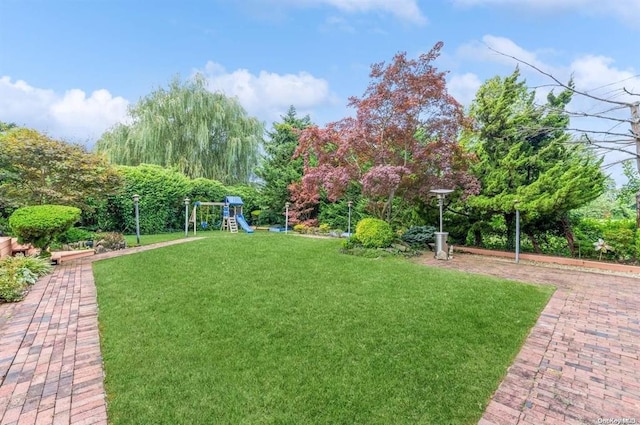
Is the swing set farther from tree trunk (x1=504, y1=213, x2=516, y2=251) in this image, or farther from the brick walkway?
tree trunk (x1=504, y1=213, x2=516, y2=251)

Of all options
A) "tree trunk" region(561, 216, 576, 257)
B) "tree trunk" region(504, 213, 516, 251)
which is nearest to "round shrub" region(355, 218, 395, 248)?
"tree trunk" region(504, 213, 516, 251)

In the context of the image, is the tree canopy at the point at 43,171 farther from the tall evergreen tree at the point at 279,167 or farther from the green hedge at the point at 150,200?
the tall evergreen tree at the point at 279,167

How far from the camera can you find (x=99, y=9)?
944 centimetres

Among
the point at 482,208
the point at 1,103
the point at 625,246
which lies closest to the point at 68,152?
the point at 1,103

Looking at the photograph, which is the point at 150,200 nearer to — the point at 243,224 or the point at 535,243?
the point at 243,224

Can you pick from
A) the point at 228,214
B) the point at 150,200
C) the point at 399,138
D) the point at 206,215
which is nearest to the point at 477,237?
the point at 399,138

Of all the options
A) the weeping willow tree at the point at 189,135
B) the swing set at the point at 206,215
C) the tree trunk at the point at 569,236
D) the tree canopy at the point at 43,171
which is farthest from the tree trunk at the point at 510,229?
the weeping willow tree at the point at 189,135

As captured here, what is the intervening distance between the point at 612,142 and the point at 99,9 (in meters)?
12.6

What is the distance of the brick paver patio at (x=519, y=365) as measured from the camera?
2.31 m

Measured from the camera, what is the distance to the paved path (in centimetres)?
232

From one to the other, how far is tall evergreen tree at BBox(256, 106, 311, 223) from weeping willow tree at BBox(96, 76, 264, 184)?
1760 mm

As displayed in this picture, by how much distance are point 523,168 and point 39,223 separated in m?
12.2

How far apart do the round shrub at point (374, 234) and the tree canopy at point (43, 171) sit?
26.4ft

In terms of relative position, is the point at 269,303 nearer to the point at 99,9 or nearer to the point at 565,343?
the point at 565,343
